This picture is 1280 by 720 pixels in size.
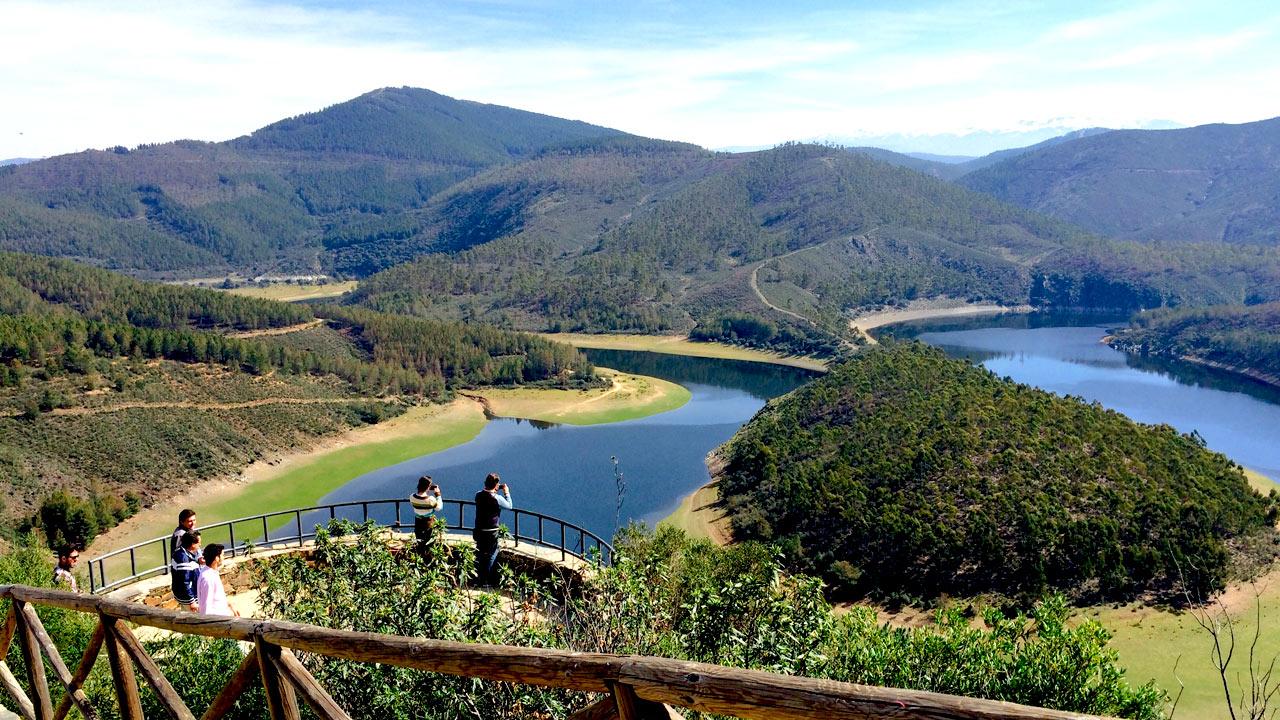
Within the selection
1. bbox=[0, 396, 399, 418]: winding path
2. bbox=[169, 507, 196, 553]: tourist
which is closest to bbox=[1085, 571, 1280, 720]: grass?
bbox=[169, 507, 196, 553]: tourist

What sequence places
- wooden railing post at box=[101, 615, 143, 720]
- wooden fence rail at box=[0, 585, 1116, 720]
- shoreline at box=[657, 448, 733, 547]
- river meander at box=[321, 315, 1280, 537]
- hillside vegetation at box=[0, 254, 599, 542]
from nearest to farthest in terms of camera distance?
1. wooden fence rail at box=[0, 585, 1116, 720]
2. wooden railing post at box=[101, 615, 143, 720]
3. shoreline at box=[657, 448, 733, 547]
4. hillside vegetation at box=[0, 254, 599, 542]
5. river meander at box=[321, 315, 1280, 537]

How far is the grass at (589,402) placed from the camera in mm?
77812

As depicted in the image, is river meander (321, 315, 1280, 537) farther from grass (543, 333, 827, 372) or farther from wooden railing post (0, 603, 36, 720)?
wooden railing post (0, 603, 36, 720)

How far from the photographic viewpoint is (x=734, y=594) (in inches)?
427

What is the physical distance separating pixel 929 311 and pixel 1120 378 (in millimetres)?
54360

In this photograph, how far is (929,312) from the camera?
154 m

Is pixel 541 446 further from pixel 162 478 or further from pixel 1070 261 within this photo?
pixel 1070 261

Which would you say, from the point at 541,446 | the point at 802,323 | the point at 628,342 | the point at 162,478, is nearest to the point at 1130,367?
the point at 802,323

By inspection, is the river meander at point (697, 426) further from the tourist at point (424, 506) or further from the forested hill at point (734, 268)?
the tourist at point (424, 506)

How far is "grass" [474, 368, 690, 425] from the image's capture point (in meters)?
77.8

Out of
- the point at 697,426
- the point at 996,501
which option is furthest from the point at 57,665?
the point at 697,426

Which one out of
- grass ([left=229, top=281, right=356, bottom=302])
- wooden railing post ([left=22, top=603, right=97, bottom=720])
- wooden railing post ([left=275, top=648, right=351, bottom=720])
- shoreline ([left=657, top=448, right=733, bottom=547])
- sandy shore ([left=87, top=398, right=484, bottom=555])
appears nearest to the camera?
wooden railing post ([left=275, top=648, right=351, bottom=720])

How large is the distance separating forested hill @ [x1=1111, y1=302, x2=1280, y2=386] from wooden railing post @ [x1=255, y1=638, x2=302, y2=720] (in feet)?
378

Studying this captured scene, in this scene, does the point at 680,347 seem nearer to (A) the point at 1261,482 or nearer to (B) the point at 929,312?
(B) the point at 929,312
